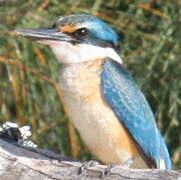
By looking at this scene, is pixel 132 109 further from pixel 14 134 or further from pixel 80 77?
pixel 14 134

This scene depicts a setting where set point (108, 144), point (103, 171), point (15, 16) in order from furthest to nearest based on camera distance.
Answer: point (15, 16) → point (108, 144) → point (103, 171)

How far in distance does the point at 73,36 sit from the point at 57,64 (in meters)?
1.13

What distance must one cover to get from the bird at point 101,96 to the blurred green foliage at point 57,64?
940 mm

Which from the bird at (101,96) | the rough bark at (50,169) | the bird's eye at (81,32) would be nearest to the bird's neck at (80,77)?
the bird at (101,96)

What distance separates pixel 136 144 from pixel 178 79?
1266 millimetres

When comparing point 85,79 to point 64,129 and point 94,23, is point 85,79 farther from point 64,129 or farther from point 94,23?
point 64,129

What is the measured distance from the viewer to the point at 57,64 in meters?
5.67

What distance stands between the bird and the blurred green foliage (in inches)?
37.0

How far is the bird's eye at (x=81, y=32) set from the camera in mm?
4555

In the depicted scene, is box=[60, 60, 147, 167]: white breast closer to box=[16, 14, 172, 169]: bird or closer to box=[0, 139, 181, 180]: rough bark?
box=[16, 14, 172, 169]: bird

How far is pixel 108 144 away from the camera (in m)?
4.38

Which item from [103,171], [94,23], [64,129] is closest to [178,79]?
[64,129]

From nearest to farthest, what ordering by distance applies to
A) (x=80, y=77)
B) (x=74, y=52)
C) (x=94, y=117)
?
(x=94, y=117), (x=80, y=77), (x=74, y=52)

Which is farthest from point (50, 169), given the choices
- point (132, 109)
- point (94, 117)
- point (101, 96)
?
point (132, 109)
